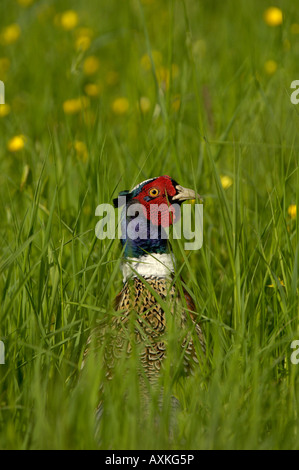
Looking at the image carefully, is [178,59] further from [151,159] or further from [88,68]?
[151,159]

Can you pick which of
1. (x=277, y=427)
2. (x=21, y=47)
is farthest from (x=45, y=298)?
(x=21, y=47)

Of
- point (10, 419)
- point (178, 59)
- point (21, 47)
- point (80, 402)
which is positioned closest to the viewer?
point (80, 402)

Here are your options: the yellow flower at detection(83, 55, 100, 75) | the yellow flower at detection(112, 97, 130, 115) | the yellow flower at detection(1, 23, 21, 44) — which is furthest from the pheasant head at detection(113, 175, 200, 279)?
the yellow flower at detection(1, 23, 21, 44)

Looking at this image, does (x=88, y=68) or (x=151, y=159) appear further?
(x=88, y=68)

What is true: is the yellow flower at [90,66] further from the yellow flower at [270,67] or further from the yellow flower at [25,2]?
the yellow flower at [270,67]

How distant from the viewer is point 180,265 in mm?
3477

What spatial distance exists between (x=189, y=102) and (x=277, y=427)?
3.36 m

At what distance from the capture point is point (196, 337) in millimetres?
2906

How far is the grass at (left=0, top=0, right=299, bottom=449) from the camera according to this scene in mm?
2385

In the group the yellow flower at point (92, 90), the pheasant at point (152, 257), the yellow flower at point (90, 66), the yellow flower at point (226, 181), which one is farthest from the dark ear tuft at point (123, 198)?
the yellow flower at point (90, 66)

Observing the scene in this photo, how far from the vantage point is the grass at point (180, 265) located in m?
2.38

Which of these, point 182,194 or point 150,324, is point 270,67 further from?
point 150,324

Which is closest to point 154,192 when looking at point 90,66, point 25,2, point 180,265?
point 180,265

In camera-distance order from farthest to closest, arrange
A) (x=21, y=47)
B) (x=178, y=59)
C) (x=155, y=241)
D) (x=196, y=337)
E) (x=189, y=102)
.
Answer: (x=21, y=47) → (x=178, y=59) → (x=189, y=102) → (x=155, y=241) → (x=196, y=337)
